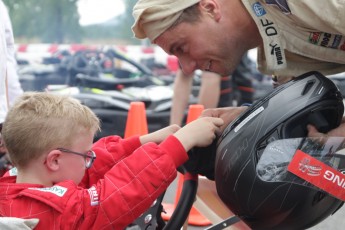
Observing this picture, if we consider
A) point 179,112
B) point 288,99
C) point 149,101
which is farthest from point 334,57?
point 149,101

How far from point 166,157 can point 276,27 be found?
507 mm

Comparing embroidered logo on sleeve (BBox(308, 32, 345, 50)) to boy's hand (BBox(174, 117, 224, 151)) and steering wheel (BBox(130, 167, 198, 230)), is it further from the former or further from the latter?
steering wheel (BBox(130, 167, 198, 230))

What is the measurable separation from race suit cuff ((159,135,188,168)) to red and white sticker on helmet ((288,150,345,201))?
0.34 m

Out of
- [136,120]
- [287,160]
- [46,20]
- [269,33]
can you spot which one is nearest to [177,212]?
[287,160]

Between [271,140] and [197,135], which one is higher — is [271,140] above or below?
above

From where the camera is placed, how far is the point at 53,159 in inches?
71.0

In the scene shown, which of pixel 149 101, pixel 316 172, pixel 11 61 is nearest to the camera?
pixel 316 172

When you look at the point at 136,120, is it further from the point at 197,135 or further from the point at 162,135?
the point at 197,135

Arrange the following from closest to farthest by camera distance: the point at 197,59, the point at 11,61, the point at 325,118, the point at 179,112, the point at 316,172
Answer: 1. the point at 316,172
2. the point at 325,118
3. the point at 197,59
4. the point at 11,61
5. the point at 179,112

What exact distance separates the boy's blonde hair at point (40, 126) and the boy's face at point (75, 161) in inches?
0.8

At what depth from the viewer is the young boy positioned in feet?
5.57

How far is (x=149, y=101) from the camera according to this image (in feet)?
20.8

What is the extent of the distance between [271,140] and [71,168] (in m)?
0.62

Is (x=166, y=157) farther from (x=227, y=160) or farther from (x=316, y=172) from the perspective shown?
(x=316, y=172)
